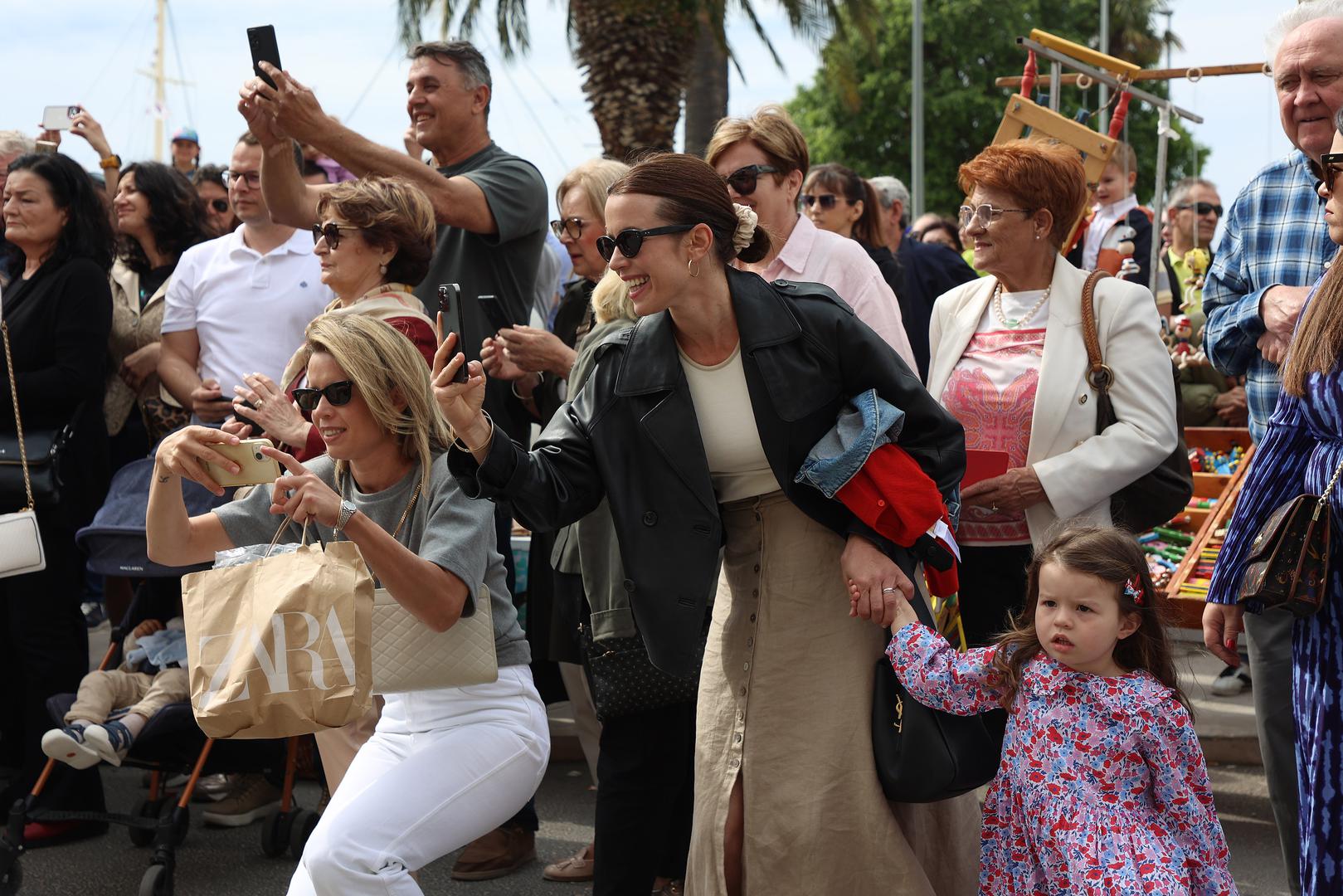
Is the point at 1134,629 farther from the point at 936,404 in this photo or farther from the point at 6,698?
the point at 6,698

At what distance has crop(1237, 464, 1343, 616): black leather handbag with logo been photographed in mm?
3182

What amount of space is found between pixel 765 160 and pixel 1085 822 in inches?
93.2

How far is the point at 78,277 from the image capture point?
564 centimetres

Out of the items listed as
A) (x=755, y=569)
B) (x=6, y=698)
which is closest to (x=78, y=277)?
(x=6, y=698)

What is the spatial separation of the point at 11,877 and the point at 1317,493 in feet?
13.8

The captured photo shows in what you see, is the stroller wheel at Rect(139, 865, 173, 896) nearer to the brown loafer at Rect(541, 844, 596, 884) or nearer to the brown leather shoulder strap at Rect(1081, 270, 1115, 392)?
the brown loafer at Rect(541, 844, 596, 884)

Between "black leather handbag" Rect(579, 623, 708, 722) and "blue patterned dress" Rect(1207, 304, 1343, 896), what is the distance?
1503mm

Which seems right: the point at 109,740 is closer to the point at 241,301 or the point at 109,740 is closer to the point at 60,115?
the point at 241,301

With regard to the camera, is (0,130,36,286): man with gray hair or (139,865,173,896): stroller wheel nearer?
(139,865,173,896): stroller wheel

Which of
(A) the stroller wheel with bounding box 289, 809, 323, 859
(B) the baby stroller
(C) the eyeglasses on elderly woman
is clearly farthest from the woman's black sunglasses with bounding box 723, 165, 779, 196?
(A) the stroller wheel with bounding box 289, 809, 323, 859

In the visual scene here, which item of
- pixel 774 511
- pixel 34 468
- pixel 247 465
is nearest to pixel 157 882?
pixel 34 468

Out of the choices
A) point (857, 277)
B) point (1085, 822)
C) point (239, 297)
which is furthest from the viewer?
point (239, 297)

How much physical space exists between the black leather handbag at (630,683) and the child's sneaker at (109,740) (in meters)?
1.79

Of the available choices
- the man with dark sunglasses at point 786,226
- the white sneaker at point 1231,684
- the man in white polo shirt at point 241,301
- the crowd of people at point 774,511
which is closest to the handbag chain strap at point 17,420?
the man in white polo shirt at point 241,301
